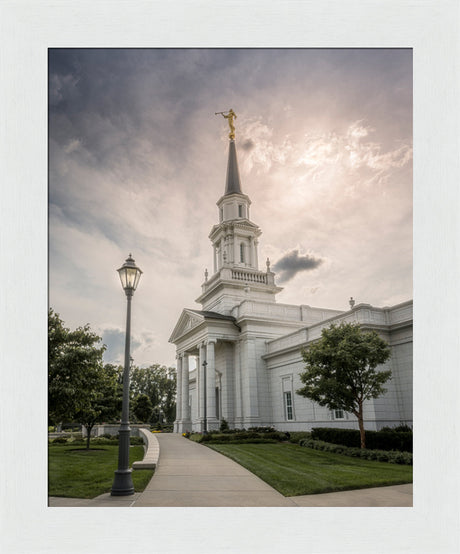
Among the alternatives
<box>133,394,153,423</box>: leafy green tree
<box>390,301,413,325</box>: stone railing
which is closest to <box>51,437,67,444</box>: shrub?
<box>133,394,153,423</box>: leafy green tree

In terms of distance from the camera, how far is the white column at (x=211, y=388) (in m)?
27.3

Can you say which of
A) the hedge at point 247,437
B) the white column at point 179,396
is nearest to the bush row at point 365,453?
the hedge at point 247,437

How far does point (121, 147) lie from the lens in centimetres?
942

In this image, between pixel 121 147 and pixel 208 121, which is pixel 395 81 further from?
pixel 121 147

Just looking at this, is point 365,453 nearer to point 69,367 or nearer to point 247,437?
point 247,437

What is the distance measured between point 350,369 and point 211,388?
13.9m

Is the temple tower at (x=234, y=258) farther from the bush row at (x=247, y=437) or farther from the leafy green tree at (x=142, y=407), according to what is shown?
the leafy green tree at (x=142, y=407)

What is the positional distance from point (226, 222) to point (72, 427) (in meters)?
22.1

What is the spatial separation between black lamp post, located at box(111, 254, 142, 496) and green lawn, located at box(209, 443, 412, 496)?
3.07m

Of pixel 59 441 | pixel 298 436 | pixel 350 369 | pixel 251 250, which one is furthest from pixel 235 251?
pixel 350 369

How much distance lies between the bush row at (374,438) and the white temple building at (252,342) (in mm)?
1030

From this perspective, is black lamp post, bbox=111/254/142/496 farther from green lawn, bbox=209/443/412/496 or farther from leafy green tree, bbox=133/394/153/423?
leafy green tree, bbox=133/394/153/423
